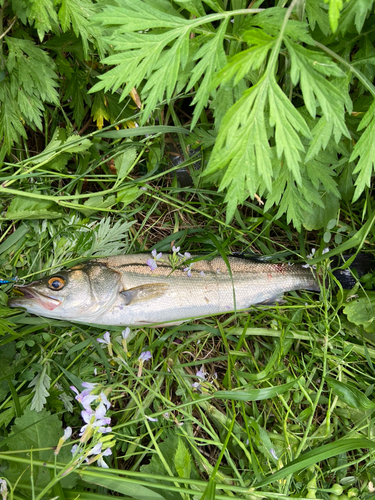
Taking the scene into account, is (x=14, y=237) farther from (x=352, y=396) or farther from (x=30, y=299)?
(x=352, y=396)

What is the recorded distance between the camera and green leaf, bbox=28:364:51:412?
2527 millimetres

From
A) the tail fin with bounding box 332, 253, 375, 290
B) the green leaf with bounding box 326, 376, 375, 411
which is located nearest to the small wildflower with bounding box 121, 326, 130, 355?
the green leaf with bounding box 326, 376, 375, 411

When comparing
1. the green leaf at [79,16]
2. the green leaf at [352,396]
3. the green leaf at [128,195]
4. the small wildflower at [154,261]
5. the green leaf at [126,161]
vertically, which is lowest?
the green leaf at [352,396]

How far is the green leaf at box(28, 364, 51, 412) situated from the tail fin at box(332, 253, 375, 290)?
8.17ft

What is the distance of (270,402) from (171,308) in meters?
1.13

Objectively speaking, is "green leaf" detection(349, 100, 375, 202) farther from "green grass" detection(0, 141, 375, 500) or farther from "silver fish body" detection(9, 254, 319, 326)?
"silver fish body" detection(9, 254, 319, 326)

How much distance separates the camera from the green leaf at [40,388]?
99.5 inches

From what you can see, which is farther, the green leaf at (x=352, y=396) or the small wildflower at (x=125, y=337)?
the green leaf at (x=352, y=396)

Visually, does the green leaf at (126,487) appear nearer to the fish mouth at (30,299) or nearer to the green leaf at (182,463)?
the green leaf at (182,463)

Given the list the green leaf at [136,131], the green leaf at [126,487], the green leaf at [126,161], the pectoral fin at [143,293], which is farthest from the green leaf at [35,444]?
the green leaf at [136,131]

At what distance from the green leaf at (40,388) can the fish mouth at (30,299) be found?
19.4 inches

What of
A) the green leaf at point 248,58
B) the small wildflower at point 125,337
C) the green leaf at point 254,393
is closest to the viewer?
the green leaf at point 248,58

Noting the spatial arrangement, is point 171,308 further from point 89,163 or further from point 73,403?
point 89,163

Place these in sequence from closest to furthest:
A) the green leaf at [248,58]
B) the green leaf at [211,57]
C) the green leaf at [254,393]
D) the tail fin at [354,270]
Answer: the green leaf at [248,58]
the green leaf at [211,57]
the green leaf at [254,393]
the tail fin at [354,270]
